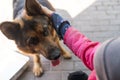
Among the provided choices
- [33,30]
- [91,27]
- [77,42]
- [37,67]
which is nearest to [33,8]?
[33,30]

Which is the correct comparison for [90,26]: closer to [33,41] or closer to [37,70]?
[37,70]

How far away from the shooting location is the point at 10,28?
1.70 meters

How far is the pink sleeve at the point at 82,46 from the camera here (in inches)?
51.4

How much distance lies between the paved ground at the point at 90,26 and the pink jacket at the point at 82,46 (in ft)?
2.62

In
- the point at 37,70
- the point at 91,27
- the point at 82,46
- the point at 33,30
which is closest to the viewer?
the point at 82,46

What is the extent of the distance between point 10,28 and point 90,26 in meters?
1.18

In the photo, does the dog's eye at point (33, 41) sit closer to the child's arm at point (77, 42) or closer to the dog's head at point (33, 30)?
the dog's head at point (33, 30)

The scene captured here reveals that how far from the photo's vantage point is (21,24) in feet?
5.53

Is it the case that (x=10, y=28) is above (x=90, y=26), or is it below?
above

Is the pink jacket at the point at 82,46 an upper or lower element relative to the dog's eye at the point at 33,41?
upper

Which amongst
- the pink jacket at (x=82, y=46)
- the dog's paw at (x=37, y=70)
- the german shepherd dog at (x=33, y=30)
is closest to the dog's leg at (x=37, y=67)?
the dog's paw at (x=37, y=70)

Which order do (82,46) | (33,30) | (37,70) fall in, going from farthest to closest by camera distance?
(37,70) → (33,30) → (82,46)

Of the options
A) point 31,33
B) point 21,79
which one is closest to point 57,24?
point 31,33

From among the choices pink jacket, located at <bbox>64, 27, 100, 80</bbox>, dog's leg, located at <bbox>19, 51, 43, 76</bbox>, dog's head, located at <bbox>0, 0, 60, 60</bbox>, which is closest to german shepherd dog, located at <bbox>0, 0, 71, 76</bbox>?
→ dog's head, located at <bbox>0, 0, 60, 60</bbox>
